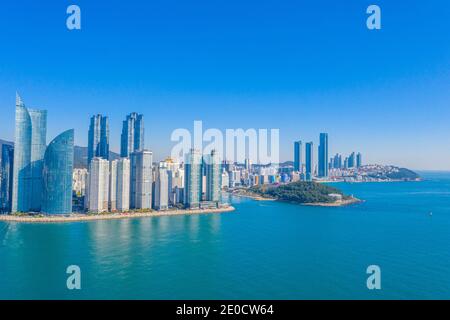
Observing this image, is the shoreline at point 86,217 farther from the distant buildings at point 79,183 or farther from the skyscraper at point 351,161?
the skyscraper at point 351,161

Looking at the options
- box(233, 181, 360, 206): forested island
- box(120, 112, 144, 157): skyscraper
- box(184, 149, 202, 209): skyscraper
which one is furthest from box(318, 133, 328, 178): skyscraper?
box(184, 149, 202, 209): skyscraper

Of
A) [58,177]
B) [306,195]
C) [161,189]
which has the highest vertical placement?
[58,177]

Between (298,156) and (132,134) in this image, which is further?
(298,156)

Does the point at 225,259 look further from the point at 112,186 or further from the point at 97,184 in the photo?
the point at 112,186

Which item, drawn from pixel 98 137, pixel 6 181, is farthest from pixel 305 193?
pixel 6 181

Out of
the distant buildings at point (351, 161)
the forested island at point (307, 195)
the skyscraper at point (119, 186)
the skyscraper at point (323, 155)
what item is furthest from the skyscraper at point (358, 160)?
the skyscraper at point (119, 186)
